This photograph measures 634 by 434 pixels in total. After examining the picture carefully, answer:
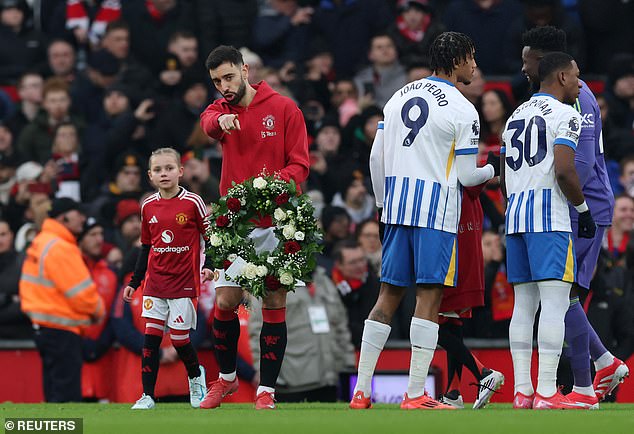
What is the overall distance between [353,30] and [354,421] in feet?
37.7

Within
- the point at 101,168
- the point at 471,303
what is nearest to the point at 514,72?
the point at 101,168

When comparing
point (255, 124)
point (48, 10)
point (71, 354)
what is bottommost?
point (71, 354)

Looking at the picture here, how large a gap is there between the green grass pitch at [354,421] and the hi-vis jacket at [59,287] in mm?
4382

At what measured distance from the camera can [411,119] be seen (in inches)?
429

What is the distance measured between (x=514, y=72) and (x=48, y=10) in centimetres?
703

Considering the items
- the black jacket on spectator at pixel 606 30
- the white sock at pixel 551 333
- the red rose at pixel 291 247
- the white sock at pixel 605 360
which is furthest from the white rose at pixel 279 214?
the black jacket on spectator at pixel 606 30

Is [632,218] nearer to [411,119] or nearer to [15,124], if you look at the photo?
[411,119]

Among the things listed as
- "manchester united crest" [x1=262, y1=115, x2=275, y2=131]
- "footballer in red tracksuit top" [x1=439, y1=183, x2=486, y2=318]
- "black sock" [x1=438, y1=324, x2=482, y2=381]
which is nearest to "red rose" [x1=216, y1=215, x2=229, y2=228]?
"manchester united crest" [x1=262, y1=115, x2=275, y2=131]

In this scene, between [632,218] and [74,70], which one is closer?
[632,218]

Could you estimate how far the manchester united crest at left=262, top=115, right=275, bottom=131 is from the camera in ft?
37.7

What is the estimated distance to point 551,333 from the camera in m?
10.8

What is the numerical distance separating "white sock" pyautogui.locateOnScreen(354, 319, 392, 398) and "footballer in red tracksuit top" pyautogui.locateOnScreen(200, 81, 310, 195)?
128 centimetres

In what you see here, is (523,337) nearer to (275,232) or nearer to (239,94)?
(275,232)

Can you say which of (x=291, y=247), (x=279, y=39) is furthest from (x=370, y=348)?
(x=279, y=39)
